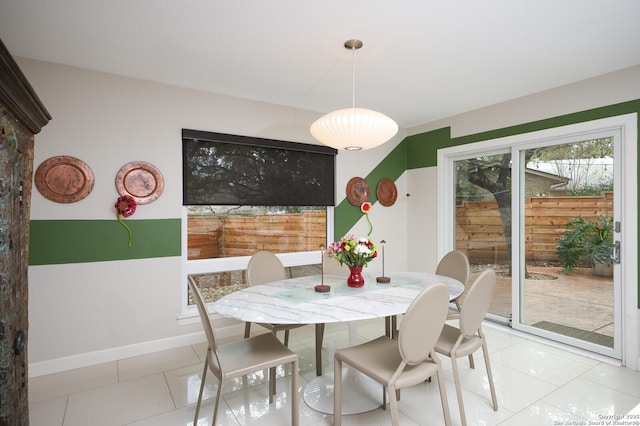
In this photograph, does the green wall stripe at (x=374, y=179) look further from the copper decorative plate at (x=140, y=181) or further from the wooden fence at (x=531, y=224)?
the copper decorative plate at (x=140, y=181)

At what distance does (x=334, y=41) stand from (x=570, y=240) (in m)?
2.77

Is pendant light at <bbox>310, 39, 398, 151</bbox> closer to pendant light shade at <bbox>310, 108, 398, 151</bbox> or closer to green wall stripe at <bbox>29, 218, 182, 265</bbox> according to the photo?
pendant light shade at <bbox>310, 108, 398, 151</bbox>

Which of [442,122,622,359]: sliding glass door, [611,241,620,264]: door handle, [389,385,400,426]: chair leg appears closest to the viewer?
[389,385,400,426]: chair leg

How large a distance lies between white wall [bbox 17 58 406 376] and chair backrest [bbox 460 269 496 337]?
2403mm

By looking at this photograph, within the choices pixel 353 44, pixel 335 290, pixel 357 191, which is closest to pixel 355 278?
pixel 335 290

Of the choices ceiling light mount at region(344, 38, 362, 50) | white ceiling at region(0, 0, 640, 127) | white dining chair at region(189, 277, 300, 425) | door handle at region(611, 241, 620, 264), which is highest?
white ceiling at region(0, 0, 640, 127)

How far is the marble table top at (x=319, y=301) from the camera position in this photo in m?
1.79

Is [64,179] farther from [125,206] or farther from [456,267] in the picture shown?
[456,267]

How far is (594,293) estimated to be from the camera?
119 inches

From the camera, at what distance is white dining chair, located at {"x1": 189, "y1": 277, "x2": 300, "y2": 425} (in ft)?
5.82

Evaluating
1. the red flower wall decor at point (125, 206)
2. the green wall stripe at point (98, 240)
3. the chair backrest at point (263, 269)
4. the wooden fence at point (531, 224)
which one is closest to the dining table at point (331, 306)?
the chair backrest at point (263, 269)

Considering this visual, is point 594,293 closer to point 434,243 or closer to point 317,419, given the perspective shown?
point 434,243

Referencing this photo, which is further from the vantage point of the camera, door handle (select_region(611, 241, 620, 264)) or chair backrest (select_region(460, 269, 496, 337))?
door handle (select_region(611, 241, 620, 264))

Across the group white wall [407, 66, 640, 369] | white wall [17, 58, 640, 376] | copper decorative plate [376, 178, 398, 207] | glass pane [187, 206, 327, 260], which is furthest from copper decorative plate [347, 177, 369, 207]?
white wall [17, 58, 640, 376]
